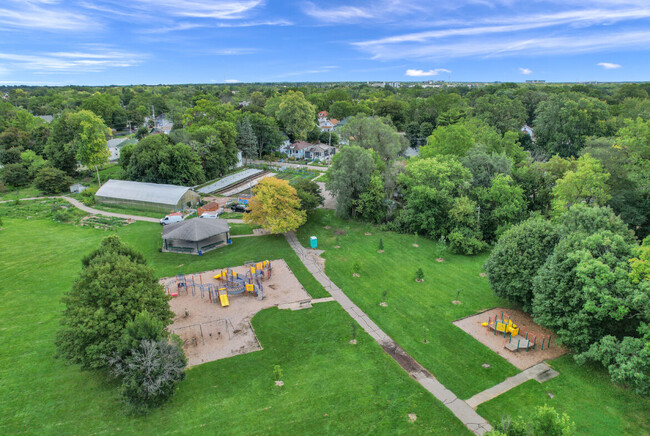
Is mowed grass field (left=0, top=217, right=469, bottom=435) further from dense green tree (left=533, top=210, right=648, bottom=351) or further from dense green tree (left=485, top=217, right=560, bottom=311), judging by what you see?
dense green tree (left=485, top=217, right=560, bottom=311)

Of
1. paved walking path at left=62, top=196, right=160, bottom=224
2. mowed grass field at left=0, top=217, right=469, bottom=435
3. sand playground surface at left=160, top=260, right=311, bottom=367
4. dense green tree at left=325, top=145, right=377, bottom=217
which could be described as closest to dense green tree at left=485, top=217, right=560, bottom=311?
mowed grass field at left=0, top=217, right=469, bottom=435

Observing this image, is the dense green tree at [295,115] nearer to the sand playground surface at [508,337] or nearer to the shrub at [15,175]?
the shrub at [15,175]

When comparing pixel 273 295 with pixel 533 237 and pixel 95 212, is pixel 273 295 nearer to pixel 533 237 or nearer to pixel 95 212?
pixel 533 237

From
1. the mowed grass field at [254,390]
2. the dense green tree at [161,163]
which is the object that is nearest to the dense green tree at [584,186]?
the mowed grass field at [254,390]

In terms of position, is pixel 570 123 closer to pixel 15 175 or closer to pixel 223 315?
pixel 223 315

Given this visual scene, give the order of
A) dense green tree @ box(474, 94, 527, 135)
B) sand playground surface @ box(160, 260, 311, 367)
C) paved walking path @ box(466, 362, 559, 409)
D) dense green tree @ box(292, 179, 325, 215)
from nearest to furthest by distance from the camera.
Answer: paved walking path @ box(466, 362, 559, 409) < sand playground surface @ box(160, 260, 311, 367) < dense green tree @ box(292, 179, 325, 215) < dense green tree @ box(474, 94, 527, 135)
